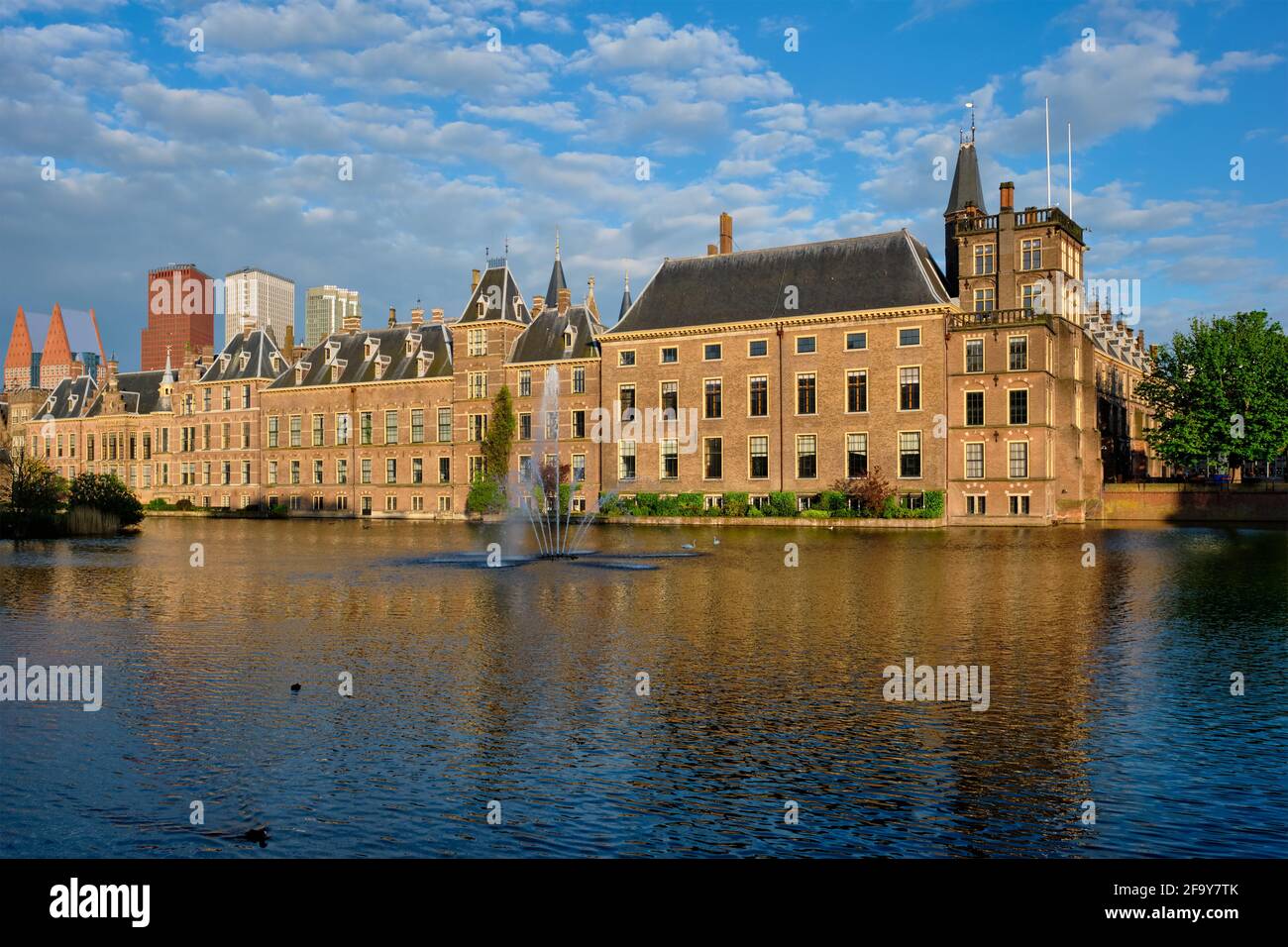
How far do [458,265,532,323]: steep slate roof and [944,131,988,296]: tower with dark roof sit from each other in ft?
96.0

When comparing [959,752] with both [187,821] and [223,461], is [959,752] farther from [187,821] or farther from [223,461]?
[223,461]

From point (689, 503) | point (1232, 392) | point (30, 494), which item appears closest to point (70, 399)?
point (30, 494)

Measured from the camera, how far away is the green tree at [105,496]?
52013 millimetres

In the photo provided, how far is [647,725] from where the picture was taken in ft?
37.7

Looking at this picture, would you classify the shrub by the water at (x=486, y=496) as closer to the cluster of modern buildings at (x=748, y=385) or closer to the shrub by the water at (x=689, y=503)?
the cluster of modern buildings at (x=748, y=385)

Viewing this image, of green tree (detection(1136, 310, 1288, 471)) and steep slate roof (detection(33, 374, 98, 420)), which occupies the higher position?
steep slate roof (detection(33, 374, 98, 420))

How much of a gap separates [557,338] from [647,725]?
61.8 m

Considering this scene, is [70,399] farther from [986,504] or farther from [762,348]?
[986,504]

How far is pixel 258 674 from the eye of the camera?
566 inches

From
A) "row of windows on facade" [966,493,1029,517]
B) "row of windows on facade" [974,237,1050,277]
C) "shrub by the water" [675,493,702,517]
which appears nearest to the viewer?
"row of windows on facade" [966,493,1029,517]

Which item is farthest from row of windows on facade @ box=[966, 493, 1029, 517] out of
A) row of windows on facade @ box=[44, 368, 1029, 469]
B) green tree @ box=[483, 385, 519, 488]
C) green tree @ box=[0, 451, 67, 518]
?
green tree @ box=[0, 451, 67, 518]

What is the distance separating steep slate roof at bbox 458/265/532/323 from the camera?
72.5 m

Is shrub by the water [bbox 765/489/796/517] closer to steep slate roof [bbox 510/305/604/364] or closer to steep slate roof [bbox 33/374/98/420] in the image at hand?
steep slate roof [bbox 510/305/604/364]
